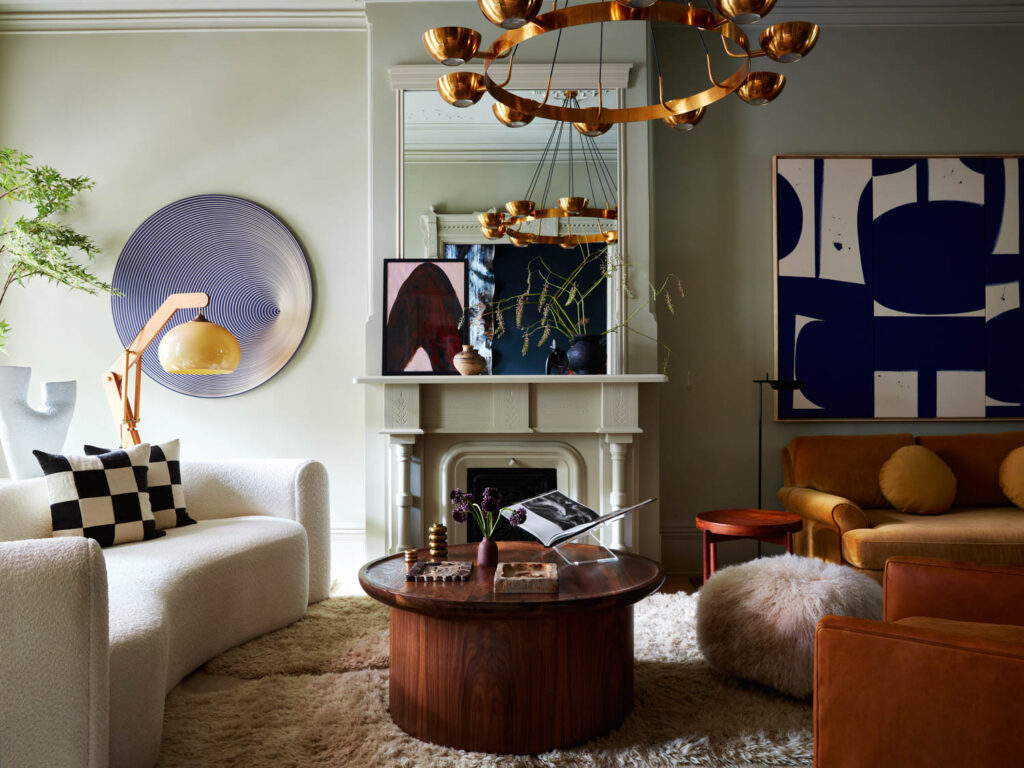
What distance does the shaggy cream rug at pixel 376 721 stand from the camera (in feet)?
6.18

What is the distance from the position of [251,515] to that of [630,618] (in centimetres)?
178

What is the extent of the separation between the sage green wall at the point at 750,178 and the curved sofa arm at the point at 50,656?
2984mm

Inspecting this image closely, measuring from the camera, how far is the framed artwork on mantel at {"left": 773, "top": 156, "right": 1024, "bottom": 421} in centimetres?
394

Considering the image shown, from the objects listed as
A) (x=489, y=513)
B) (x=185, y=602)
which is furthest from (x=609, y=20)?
(x=185, y=602)

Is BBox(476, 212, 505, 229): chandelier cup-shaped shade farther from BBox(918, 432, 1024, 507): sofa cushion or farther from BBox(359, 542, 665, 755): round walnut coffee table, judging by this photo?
BBox(918, 432, 1024, 507): sofa cushion

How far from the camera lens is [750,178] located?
13.2 ft

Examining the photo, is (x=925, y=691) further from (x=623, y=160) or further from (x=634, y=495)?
(x=623, y=160)

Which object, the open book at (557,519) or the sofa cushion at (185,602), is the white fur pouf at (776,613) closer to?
the open book at (557,519)

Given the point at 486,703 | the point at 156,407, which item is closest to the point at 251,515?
the point at 156,407

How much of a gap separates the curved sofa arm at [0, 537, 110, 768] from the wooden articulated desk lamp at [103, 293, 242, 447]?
1.81 meters

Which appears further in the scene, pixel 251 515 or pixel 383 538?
pixel 383 538

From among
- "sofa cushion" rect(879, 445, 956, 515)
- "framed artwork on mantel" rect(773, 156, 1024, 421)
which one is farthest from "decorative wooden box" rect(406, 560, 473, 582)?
"framed artwork on mantel" rect(773, 156, 1024, 421)

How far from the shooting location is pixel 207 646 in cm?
250

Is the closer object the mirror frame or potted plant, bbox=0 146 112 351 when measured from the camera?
potted plant, bbox=0 146 112 351
